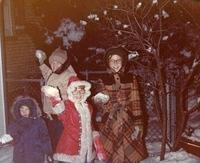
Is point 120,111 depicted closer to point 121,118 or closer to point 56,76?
point 121,118

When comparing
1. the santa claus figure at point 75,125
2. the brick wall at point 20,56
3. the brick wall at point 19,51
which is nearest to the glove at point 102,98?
the santa claus figure at point 75,125

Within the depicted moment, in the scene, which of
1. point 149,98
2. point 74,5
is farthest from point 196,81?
point 74,5

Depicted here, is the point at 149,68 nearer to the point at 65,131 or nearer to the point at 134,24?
the point at 134,24

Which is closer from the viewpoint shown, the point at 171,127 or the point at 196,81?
the point at 196,81

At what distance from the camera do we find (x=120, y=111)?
4191 millimetres

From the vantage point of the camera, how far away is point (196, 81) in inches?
181

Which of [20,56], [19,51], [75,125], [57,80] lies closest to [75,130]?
[75,125]

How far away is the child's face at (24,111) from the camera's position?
4035 millimetres

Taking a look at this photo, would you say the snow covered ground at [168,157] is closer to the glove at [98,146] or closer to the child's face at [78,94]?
the glove at [98,146]

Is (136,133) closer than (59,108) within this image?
No

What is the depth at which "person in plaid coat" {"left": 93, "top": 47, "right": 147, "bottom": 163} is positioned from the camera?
13.6ft

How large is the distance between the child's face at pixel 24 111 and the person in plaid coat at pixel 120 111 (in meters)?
0.66

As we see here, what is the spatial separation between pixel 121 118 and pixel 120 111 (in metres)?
0.07

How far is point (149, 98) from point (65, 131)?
6.80 feet
